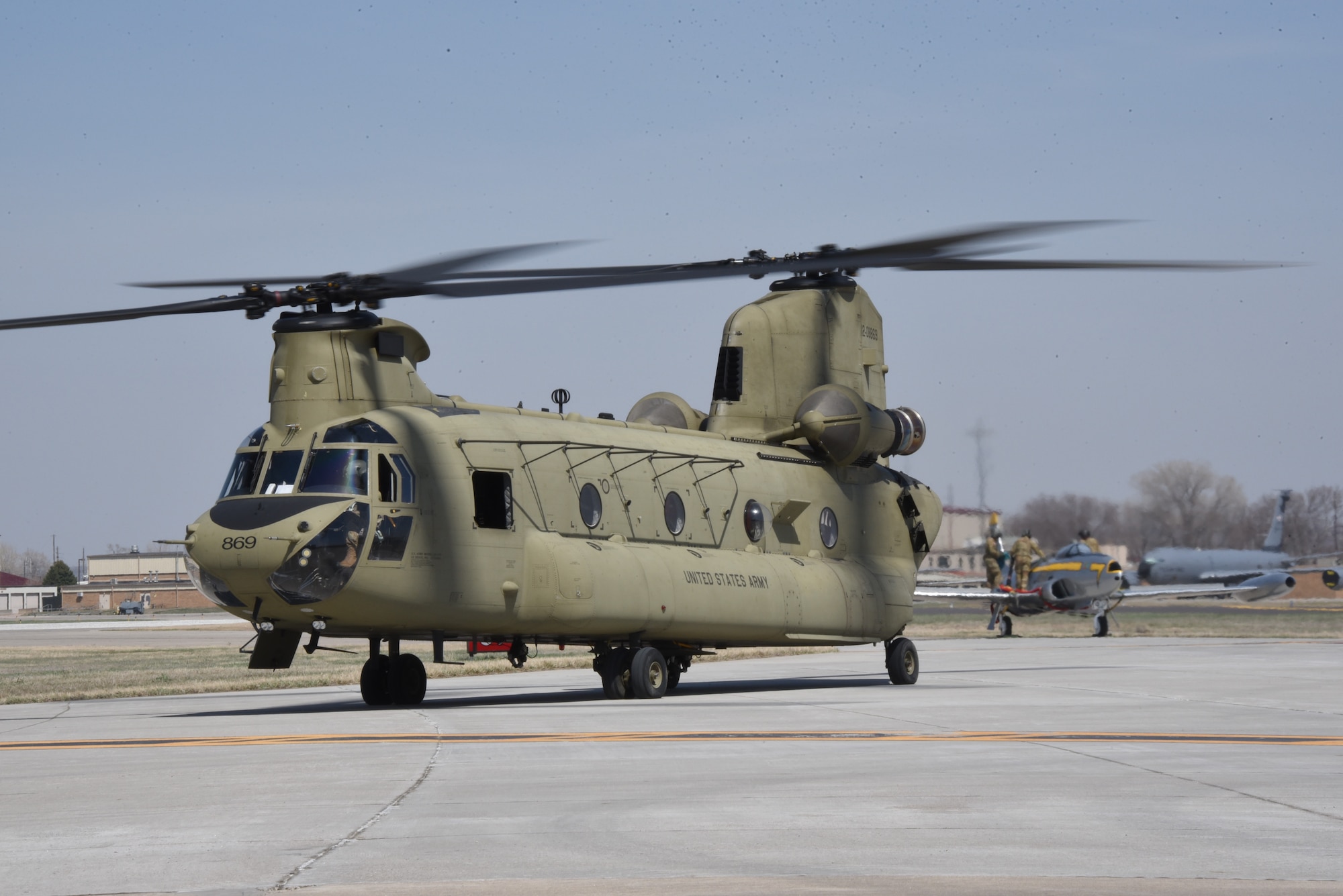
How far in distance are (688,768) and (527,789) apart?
159cm

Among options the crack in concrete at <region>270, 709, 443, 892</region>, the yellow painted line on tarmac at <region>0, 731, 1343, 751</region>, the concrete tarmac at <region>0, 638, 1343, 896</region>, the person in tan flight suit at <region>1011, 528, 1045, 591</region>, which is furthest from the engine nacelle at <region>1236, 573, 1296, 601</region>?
the crack in concrete at <region>270, 709, 443, 892</region>

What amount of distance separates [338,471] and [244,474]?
1.27 metres

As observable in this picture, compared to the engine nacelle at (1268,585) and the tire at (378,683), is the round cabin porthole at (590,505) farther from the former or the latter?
the engine nacelle at (1268,585)

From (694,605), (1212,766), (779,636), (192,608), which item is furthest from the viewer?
(192,608)

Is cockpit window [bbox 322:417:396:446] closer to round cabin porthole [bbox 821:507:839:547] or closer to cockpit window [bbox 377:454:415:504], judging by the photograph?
cockpit window [bbox 377:454:415:504]

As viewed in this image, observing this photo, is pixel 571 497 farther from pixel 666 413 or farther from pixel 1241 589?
pixel 1241 589

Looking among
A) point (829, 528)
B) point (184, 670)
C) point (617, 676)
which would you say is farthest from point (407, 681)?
point (184, 670)

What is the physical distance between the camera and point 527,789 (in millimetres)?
10078

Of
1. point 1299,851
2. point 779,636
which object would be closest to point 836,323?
point 779,636

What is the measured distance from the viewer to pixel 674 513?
21.3 meters

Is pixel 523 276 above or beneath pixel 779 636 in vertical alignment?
above

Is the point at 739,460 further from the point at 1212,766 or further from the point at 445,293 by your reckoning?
the point at 1212,766

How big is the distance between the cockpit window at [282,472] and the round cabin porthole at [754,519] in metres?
7.10

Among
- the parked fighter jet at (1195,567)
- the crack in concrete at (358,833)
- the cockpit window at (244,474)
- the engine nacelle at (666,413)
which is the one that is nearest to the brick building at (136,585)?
the parked fighter jet at (1195,567)
